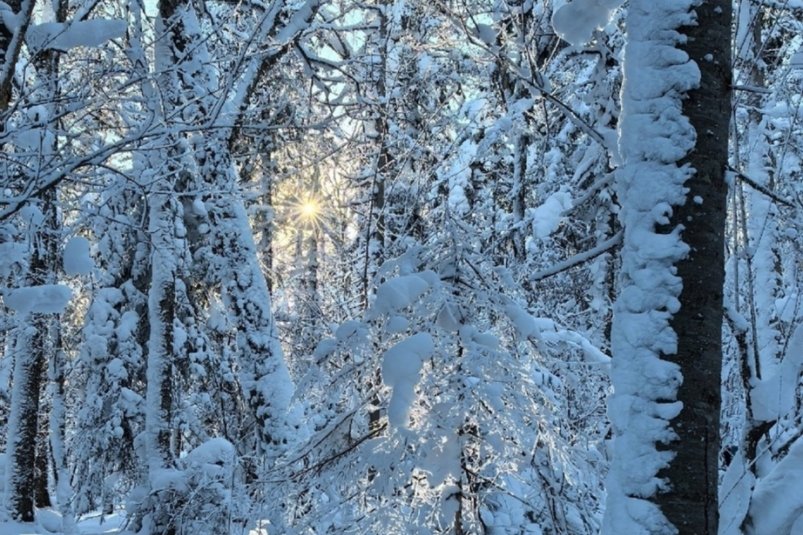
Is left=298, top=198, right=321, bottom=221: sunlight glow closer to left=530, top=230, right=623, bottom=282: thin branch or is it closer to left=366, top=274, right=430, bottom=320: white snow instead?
left=366, top=274, right=430, bottom=320: white snow

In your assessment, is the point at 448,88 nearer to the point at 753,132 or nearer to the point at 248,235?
the point at 753,132

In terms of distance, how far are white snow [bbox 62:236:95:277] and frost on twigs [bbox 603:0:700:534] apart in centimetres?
223

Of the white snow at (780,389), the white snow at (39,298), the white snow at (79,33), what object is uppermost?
the white snow at (79,33)

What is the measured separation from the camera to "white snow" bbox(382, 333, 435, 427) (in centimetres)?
234

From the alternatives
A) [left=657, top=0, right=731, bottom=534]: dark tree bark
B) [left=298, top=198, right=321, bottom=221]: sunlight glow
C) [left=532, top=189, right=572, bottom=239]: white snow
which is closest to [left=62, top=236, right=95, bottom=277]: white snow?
[left=657, top=0, right=731, bottom=534]: dark tree bark

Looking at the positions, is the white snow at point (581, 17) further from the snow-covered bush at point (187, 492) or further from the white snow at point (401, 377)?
the snow-covered bush at point (187, 492)

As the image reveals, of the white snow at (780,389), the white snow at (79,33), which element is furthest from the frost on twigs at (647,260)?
the white snow at (79,33)

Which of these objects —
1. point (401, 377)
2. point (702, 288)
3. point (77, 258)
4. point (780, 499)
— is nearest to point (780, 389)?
point (780, 499)

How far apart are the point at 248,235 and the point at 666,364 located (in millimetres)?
4954

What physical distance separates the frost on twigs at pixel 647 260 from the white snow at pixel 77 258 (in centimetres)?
223

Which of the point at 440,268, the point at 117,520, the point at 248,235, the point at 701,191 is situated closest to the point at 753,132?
the point at 248,235

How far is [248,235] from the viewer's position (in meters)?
6.18

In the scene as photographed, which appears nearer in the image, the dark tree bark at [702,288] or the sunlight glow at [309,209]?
the dark tree bark at [702,288]

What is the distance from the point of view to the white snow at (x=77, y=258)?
287 cm
